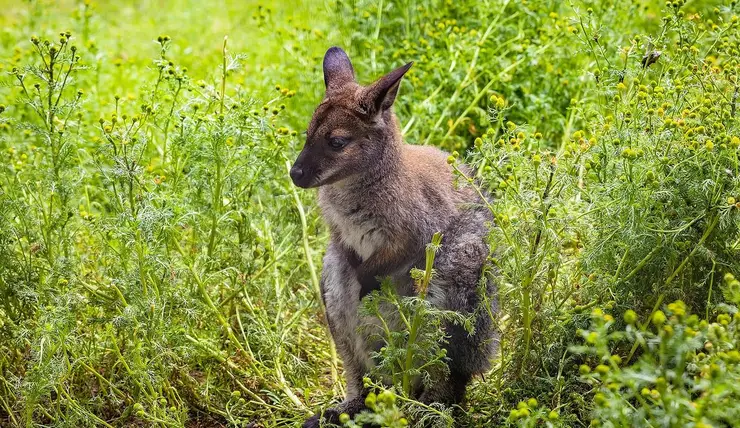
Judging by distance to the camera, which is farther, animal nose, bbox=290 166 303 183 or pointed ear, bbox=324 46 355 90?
pointed ear, bbox=324 46 355 90

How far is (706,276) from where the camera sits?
366 centimetres

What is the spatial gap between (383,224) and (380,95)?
585 millimetres

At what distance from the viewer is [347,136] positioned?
14.4ft

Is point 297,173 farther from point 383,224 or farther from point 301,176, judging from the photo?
point 383,224

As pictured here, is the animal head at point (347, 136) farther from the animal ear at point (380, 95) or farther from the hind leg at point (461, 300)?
the hind leg at point (461, 300)

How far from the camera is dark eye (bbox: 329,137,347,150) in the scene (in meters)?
4.37

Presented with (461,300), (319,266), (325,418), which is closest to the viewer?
(461,300)

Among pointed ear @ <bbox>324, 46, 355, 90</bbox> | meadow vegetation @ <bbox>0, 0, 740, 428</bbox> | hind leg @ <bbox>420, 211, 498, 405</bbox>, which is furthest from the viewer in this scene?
pointed ear @ <bbox>324, 46, 355, 90</bbox>

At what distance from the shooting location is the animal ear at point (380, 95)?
428cm

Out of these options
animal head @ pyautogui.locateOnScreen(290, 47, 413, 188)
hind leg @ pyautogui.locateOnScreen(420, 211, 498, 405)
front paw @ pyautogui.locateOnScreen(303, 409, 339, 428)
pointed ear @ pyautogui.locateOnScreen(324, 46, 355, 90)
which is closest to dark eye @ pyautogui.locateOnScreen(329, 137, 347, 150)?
animal head @ pyautogui.locateOnScreen(290, 47, 413, 188)

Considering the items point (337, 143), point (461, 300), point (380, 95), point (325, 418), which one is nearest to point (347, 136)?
point (337, 143)

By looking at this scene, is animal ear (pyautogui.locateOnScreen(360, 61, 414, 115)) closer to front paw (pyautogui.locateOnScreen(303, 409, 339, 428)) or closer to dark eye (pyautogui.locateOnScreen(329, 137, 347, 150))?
dark eye (pyautogui.locateOnScreen(329, 137, 347, 150))

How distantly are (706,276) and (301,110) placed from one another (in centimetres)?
384

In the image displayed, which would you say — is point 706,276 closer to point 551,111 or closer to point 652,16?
point 551,111
